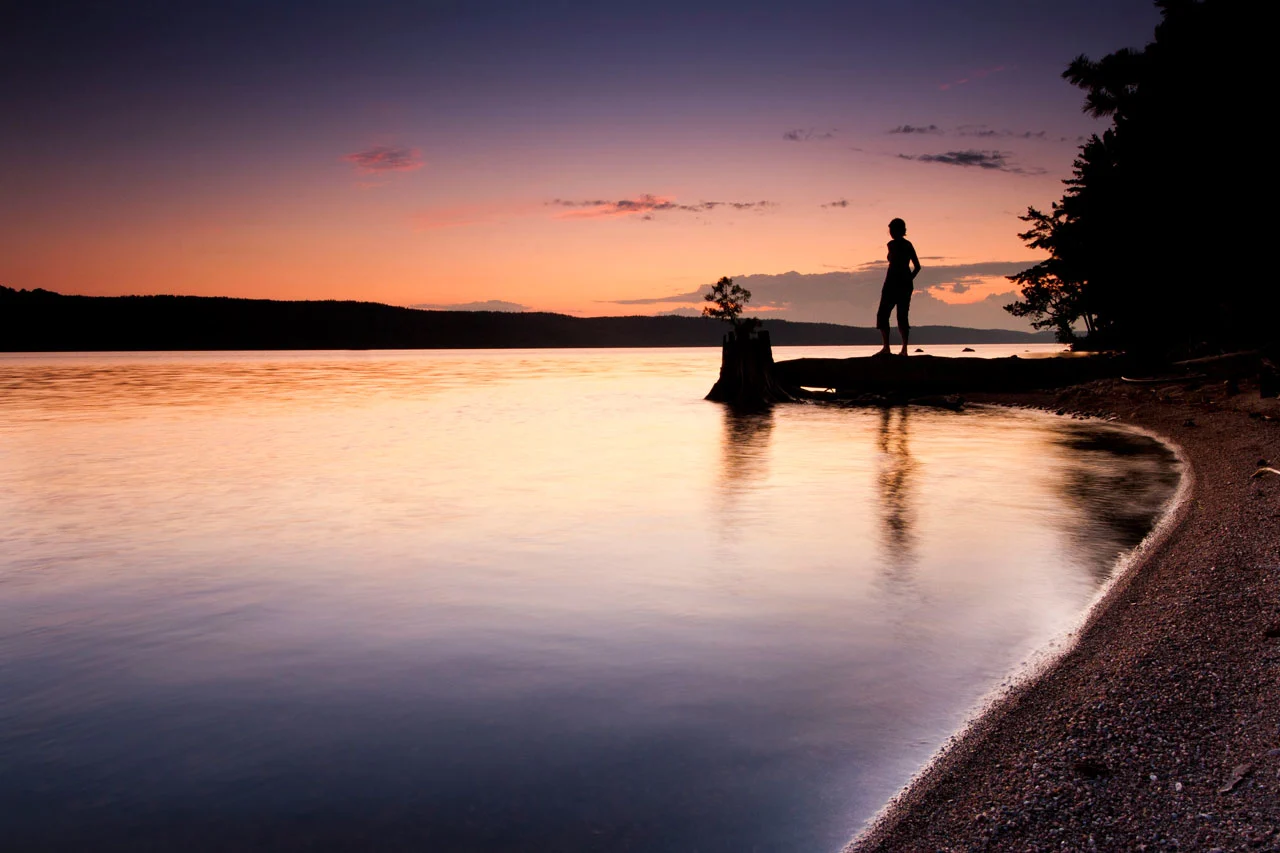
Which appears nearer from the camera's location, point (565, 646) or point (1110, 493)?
point (565, 646)

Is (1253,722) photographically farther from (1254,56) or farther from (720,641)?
(1254,56)

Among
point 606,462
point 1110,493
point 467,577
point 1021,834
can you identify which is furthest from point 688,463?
point 1021,834

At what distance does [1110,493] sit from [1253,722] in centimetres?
726

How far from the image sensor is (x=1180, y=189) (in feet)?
69.5

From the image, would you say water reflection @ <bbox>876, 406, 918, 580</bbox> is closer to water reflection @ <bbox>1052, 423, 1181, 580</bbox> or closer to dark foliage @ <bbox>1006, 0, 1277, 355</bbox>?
water reflection @ <bbox>1052, 423, 1181, 580</bbox>

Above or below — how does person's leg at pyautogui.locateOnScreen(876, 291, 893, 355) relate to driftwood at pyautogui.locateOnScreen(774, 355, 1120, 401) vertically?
above

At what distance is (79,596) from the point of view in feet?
21.9

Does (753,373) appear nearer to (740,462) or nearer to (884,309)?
(884,309)

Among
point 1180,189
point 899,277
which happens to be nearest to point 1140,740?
point 899,277

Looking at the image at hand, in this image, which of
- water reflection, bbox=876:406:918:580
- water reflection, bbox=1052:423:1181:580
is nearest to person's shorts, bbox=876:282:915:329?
water reflection, bbox=876:406:918:580

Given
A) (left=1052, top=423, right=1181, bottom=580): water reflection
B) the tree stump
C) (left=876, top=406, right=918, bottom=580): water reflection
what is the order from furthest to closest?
1. the tree stump
2. (left=1052, top=423, right=1181, bottom=580): water reflection
3. (left=876, top=406, right=918, bottom=580): water reflection

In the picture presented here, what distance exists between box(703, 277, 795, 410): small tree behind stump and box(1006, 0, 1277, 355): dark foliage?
999 cm

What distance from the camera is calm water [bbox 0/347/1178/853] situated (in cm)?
352

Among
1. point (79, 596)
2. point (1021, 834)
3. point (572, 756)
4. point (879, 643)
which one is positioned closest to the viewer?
point (1021, 834)
